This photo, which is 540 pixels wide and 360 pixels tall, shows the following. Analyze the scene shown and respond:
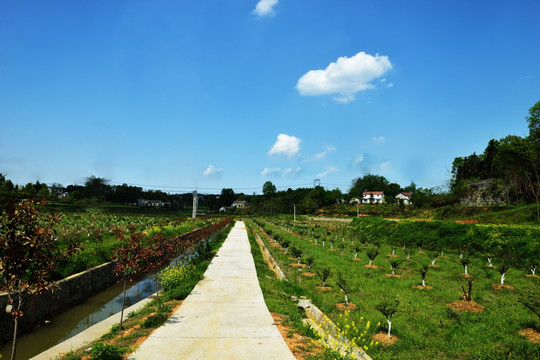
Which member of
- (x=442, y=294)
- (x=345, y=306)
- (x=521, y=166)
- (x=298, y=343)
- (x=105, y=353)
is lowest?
(x=442, y=294)

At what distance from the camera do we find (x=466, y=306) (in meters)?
10.1

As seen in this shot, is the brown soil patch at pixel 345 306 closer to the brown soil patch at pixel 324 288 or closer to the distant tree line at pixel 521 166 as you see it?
the brown soil patch at pixel 324 288

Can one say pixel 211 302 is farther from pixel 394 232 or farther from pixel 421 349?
pixel 394 232

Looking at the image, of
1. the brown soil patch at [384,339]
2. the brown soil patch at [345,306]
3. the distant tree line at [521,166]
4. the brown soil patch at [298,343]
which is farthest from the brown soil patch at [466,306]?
the distant tree line at [521,166]

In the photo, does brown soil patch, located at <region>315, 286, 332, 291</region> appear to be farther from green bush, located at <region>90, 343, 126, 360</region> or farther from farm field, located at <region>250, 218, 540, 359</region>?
green bush, located at <region>90, 343, 126, 360</region>

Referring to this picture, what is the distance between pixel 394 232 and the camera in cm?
3119

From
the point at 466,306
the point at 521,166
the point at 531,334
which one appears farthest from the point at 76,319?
the point at 521,166

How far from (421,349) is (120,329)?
7901mm

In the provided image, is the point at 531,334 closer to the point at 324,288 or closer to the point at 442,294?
the point at 442,294

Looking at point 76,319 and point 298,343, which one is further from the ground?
point 298,343

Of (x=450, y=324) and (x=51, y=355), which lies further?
(x=450, y=324)

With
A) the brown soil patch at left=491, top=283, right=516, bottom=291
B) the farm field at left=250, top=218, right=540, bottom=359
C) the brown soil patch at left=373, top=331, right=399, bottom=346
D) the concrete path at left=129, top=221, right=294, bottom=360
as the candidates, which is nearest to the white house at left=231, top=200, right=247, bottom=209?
the farm field at left=250, top=218, right=540, bottom=359

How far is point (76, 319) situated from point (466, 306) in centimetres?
1461

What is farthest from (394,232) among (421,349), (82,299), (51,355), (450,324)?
(51,355)
